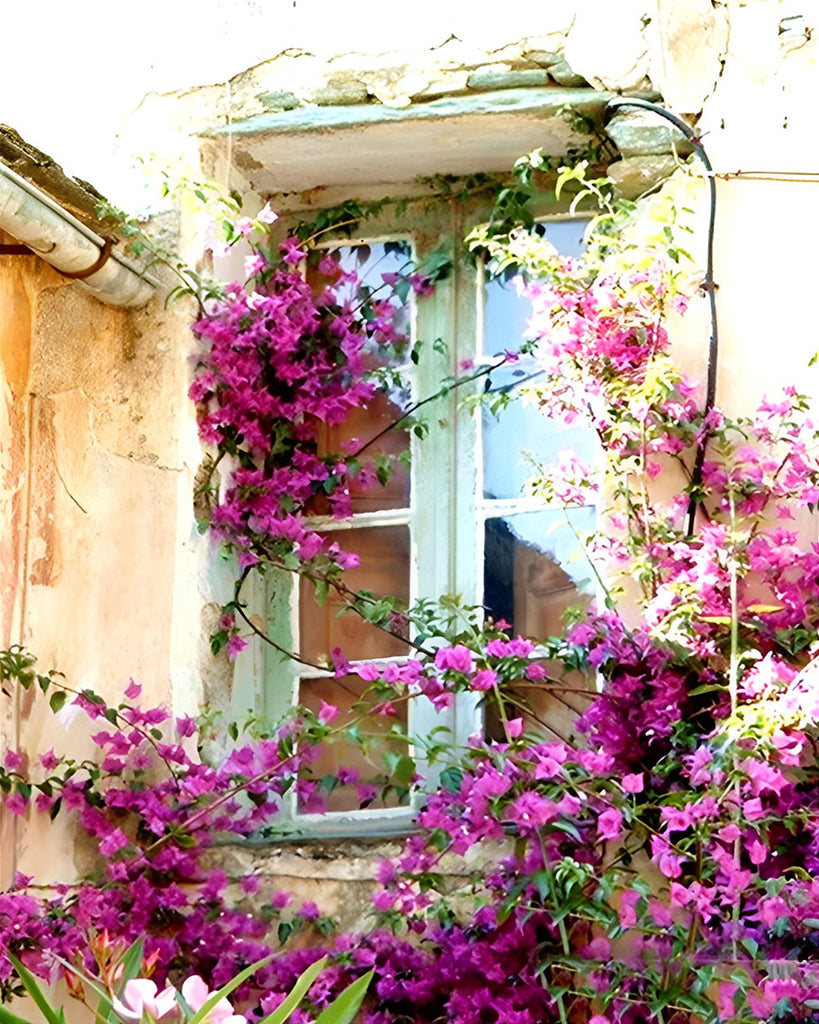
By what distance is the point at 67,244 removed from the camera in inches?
139

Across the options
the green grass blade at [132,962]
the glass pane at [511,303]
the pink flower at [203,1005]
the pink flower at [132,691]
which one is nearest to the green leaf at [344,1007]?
the pink flower at [203,1005]

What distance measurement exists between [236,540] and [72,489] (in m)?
0.38

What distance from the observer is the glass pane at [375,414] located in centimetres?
404

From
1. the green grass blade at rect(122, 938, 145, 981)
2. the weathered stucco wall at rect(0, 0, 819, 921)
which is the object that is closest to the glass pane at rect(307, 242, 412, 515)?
the weathered stucco wall at rect(0, 0, 819, 921)

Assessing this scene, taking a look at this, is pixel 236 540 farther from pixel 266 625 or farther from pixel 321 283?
pixel 321 283

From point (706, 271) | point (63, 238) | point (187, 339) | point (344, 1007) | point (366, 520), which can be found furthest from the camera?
point (366, 520)

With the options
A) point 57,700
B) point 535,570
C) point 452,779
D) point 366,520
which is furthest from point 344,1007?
point 366,520

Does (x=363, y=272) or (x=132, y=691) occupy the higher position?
(x=363, y=272)

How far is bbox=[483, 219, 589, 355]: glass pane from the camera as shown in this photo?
406 cm

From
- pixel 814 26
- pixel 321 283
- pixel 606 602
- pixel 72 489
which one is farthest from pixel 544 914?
pixel 814 26

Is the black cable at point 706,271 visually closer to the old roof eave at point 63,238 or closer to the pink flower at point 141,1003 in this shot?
the old roof eave at point 63,238

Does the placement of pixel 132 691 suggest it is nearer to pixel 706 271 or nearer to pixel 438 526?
pixel 438 526

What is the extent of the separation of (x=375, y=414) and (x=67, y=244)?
0.89 meters

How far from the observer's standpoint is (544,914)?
10.8 feet
